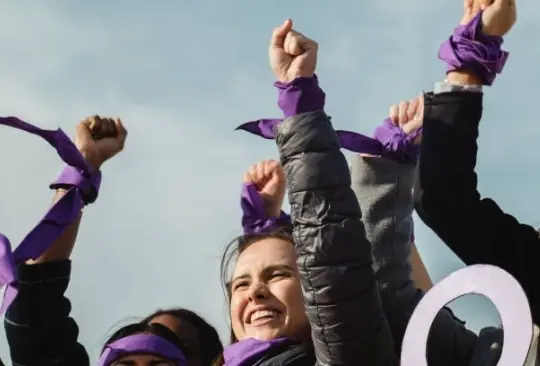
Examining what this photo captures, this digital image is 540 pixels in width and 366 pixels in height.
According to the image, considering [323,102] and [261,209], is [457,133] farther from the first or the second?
[261,209]

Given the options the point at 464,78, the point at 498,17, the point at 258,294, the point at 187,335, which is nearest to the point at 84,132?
the point at 187,335

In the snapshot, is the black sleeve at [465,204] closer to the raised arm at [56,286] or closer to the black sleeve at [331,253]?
the black sleeve at [331,253]

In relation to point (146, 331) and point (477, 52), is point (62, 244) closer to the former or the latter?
point (146, 331)

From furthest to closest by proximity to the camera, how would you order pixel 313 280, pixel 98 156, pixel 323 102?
pixel 98 156 < pixel 323 102 < pixel 313 280

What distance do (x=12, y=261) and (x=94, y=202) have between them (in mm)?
574

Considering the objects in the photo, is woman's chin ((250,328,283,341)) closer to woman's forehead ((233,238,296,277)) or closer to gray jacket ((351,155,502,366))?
woman's forehead ((233,238,296,277))

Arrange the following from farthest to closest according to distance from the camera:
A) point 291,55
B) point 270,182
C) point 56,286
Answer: point 56,286 → point 270,182 → point 291,55

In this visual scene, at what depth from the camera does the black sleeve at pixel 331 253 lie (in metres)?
2.89

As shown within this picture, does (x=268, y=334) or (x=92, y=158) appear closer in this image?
(x=268, y=334)

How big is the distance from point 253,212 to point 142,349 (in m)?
0.64

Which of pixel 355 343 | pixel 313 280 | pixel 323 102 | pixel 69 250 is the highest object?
pixel 323 102

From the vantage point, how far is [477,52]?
Answer: 310 centimetres

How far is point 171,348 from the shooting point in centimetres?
388

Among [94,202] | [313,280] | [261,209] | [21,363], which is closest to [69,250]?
[94,202]
